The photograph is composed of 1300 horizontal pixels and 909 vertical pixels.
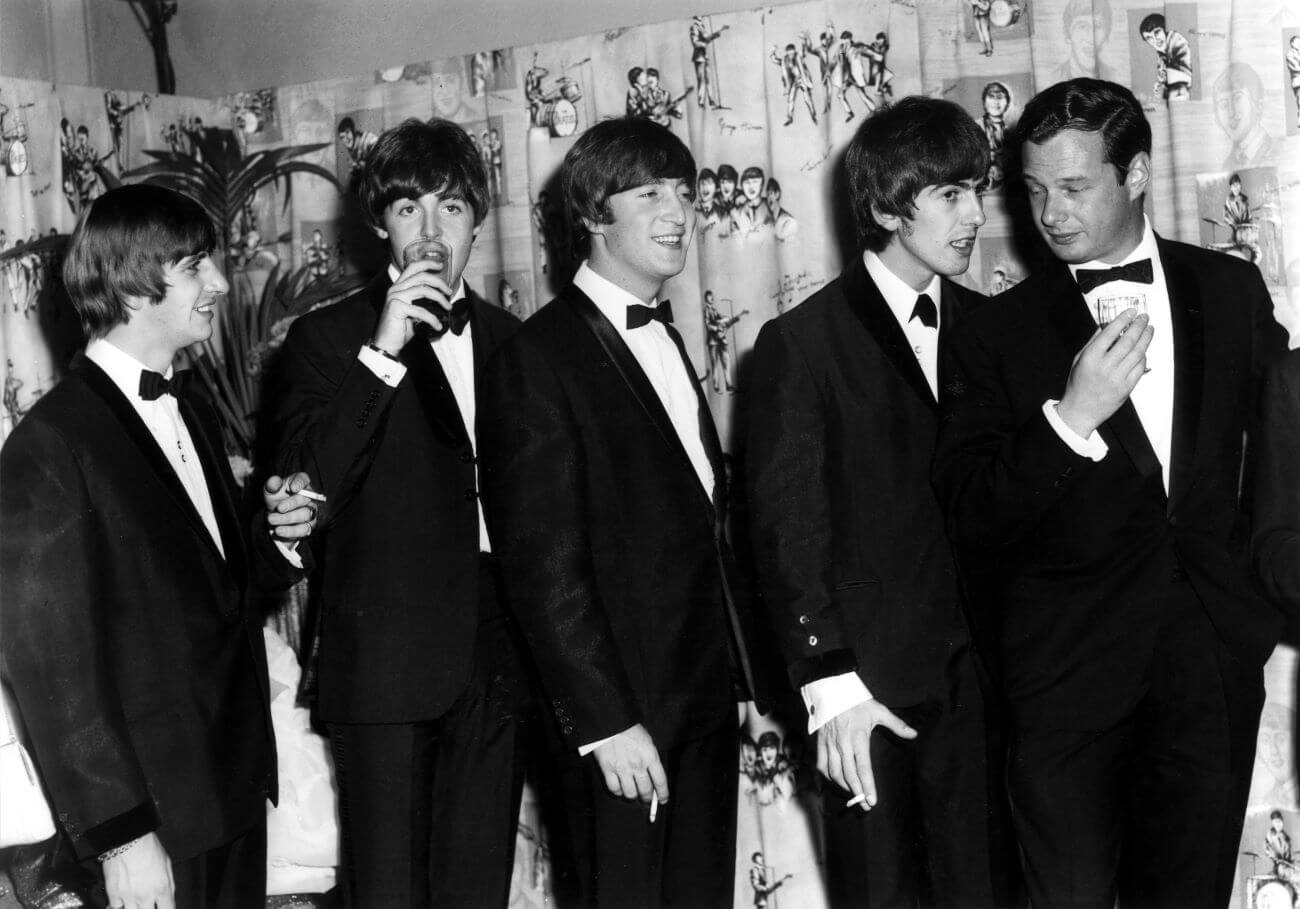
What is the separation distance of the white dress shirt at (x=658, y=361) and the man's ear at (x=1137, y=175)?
2.92 ft

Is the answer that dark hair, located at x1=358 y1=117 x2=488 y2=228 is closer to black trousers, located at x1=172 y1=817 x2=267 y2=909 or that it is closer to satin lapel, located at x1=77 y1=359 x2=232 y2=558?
satin lapel, located at x1=77 y1=359 x2=232 y2=558

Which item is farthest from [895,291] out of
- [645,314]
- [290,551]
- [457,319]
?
[290,551]

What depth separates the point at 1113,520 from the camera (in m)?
2.07

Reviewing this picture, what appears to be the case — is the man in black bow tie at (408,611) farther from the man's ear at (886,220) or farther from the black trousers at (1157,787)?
the black trousers at (1157,787)

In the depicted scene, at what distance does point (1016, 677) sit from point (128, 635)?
57.8 inches

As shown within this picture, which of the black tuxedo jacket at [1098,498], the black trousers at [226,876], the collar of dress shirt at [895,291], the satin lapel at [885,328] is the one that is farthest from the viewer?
the collar of dress shirt at [895,291]

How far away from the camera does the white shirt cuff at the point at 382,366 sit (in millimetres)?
2213

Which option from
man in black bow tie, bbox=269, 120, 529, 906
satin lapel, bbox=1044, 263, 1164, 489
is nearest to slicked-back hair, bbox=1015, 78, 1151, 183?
satin lapel, bbox=1044, 263, 1164, 489

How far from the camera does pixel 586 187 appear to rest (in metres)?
2.44

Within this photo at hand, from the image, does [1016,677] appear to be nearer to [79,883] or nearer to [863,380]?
[863,380]

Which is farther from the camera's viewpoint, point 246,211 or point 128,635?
point 246,211

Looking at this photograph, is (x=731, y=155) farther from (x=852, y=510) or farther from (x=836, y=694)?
(x=836, y=694)

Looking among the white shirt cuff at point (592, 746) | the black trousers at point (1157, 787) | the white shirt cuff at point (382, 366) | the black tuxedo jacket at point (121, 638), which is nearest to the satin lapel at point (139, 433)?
the black tuxedo jacket at point (121, 638)

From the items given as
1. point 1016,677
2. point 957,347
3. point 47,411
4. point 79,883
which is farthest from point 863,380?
point 79,883
